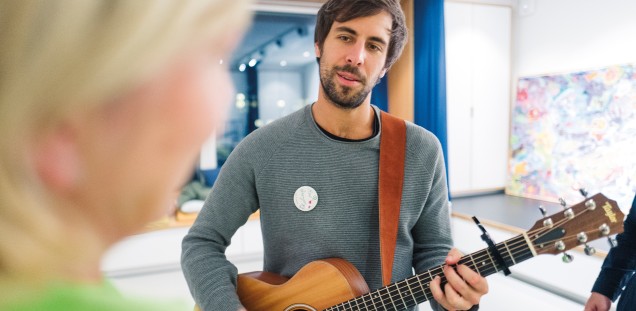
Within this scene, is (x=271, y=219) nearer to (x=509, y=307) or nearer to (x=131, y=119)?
(x=131, y=119)

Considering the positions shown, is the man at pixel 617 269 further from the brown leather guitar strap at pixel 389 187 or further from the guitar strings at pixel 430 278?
the brown leather guitar strap at pixel 389 187

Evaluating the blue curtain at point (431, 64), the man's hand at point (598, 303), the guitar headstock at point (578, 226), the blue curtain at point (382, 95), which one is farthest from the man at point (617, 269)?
the blue curtain at point (382, 95)

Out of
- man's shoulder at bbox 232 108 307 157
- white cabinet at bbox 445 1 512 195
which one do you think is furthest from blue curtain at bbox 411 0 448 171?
man's shoulder at bbox 232 108 307 157

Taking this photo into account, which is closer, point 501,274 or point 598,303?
point 598,303

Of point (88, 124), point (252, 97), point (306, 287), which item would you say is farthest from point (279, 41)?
point (88, 124)

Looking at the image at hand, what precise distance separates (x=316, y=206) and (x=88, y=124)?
1070 mm

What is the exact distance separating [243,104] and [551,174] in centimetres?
285

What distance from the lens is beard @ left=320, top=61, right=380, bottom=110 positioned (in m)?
1.34

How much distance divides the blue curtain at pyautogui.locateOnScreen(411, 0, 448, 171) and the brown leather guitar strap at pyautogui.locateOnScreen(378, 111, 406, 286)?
8.19 ft

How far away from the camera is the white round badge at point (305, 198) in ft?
4.41

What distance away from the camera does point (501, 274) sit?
318cm

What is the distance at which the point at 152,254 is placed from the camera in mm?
3650

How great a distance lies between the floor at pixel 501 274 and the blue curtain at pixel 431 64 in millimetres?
641

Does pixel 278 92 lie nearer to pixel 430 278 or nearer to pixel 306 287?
pixel 306 287
